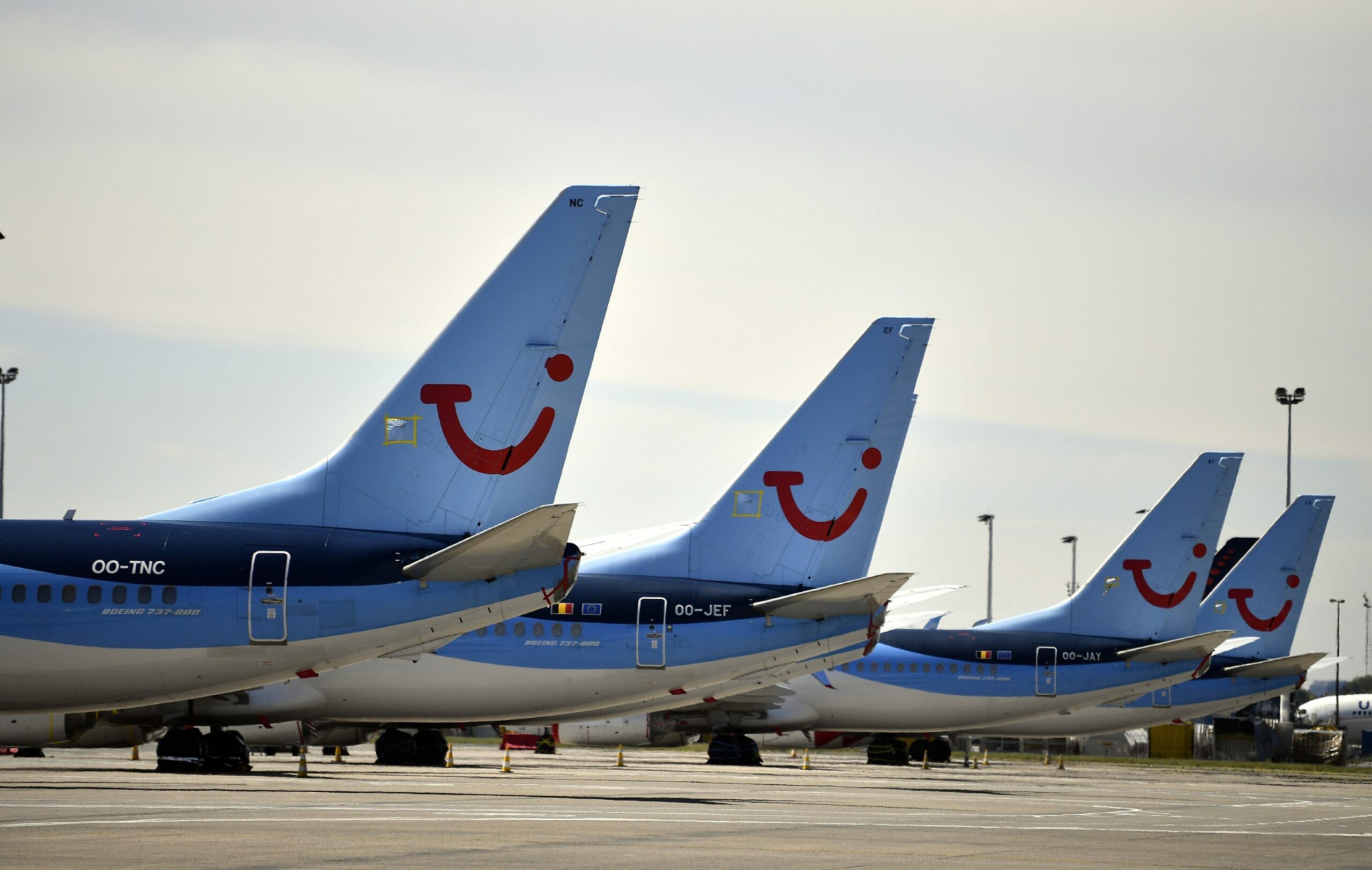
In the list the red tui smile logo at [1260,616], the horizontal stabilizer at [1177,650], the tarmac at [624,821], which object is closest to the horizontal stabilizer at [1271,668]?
the red tui smile logo at [1260,616]

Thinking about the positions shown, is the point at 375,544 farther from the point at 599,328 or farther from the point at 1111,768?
the point at 1111,768

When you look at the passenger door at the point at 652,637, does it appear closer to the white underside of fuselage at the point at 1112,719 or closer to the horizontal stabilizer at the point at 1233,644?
the white underside of fuselage at the point at 1112,719

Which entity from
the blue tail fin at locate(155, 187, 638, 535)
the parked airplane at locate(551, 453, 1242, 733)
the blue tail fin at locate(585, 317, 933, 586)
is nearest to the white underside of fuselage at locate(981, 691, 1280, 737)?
the parked airplane at locate(551, 453, 1242, 733)

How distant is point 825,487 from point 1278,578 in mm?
27508

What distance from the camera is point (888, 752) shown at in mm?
53281

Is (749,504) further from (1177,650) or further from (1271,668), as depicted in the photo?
(1271,668)

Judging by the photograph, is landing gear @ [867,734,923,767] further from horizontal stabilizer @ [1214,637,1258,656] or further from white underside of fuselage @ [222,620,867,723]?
white underside of fuselage @ [222,620,867,723]

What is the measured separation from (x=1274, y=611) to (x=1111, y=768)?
996cm

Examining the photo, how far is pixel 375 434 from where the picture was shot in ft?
76.5

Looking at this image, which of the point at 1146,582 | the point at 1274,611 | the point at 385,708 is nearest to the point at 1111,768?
the point at 1274,611

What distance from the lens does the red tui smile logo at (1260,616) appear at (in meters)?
52.7

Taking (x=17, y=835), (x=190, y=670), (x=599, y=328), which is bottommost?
(x=17, y=835)

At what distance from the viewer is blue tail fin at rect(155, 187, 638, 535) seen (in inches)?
907

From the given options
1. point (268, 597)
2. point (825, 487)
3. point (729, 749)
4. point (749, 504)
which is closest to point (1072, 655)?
point (729, 749)
